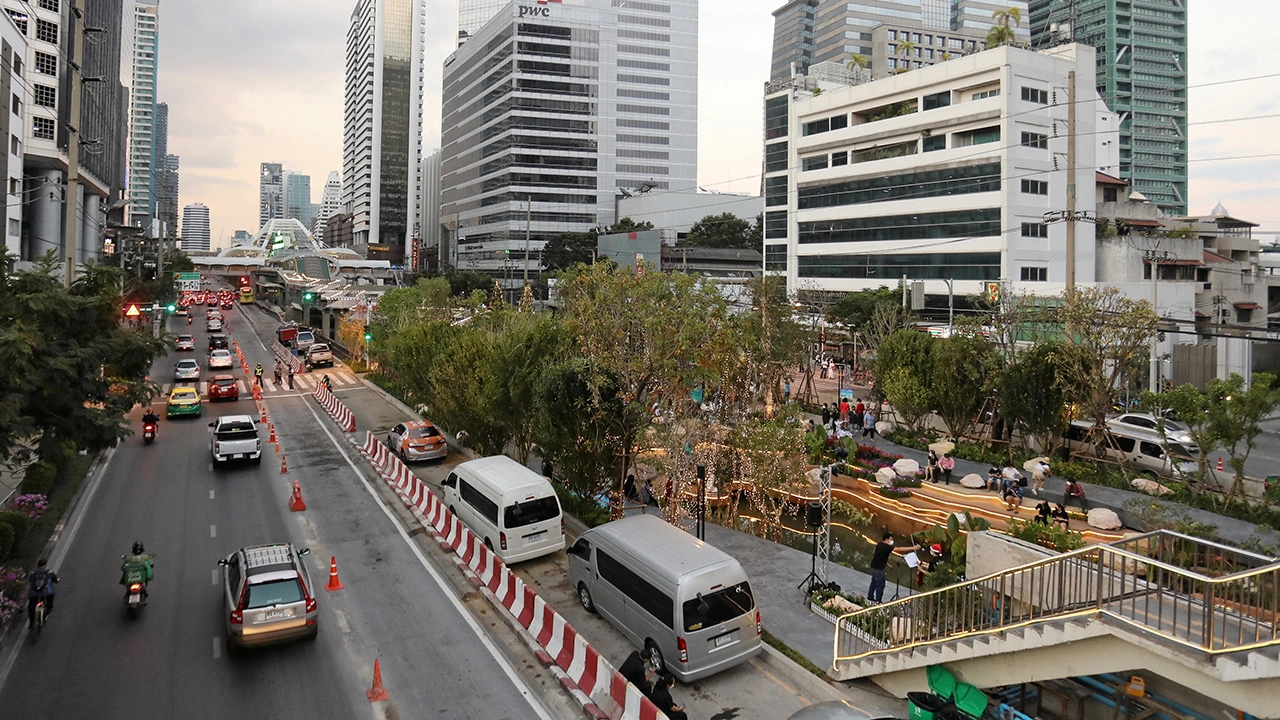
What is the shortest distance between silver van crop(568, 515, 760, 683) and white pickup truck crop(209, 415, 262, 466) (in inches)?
694

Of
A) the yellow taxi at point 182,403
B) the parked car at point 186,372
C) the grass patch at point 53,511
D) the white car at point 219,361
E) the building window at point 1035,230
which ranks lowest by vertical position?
the grass patch at point 53,511

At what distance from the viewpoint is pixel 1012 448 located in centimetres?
2928

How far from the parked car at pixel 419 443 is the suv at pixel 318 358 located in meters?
Answer: 28.2

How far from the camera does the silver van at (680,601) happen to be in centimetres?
1208

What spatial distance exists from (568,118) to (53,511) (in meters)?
109

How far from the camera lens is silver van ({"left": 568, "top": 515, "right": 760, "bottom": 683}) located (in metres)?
12.1

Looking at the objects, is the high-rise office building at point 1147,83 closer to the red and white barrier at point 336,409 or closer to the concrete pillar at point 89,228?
the red and white barrier at point 336,409

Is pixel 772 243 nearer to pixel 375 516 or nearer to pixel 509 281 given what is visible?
pixel 509 281

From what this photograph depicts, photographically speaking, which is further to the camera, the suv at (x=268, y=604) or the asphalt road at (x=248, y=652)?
the suv at (x=268, y=604)

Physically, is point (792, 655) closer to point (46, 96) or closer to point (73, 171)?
point (73, 171)

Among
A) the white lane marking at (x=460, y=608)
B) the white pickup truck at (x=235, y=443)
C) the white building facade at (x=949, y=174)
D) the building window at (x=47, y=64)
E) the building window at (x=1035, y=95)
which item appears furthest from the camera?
the building window at (x=1035, y=95)

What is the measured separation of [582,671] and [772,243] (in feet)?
219

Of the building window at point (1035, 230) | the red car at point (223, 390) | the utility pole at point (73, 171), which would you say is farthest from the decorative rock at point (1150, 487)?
the red car at point (223, 390)

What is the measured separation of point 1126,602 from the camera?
30.7ft
